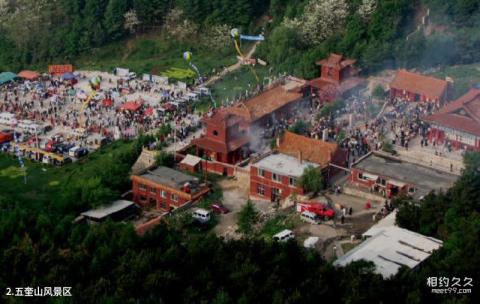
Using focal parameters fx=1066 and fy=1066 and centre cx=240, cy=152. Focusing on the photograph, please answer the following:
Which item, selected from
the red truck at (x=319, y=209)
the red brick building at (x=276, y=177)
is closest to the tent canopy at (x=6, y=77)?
the red brick building at (x=276, y=177)

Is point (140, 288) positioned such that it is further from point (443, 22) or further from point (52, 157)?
point (443, 22)

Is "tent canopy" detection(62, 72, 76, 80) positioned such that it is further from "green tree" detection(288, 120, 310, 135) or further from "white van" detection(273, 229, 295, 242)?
"white van" detection(273, 229, 295, 242)

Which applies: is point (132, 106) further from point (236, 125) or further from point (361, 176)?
point (361, 176)

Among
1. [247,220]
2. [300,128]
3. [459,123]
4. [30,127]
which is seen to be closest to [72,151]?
[30,127]

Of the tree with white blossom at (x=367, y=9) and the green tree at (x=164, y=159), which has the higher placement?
the tree with white blossom at (x=367, y=9)

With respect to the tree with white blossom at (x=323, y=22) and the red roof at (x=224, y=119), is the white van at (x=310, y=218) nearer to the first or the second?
the red roof at (x=224, y=119)

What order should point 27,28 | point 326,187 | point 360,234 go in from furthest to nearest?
point 27,28 → point 326,187 → point 360,234

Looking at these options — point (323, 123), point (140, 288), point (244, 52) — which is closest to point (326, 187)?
point (323, 123)
